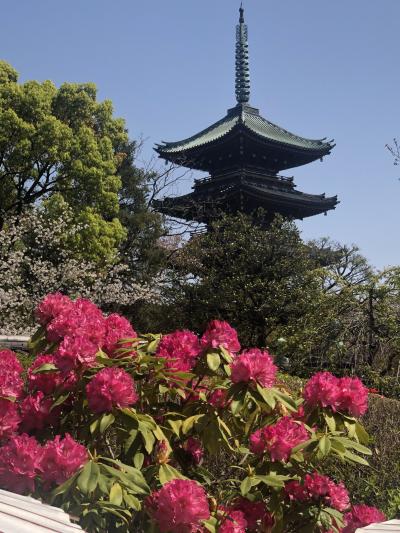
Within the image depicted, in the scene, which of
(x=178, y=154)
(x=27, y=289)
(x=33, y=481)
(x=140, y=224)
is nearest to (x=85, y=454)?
(x=33, y=481)

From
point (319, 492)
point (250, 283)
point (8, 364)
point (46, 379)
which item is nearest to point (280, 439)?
point (319, 492)

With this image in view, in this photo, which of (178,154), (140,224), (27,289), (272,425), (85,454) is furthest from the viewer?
(178,154)

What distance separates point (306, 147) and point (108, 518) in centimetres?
2663

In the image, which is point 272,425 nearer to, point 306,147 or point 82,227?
point 82,227

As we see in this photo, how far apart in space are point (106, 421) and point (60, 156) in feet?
61.7

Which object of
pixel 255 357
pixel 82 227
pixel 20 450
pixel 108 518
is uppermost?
pixel 82 227

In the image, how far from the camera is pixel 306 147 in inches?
1102

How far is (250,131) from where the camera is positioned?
26266 mm

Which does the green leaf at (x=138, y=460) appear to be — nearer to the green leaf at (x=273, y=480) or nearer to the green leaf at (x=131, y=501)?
the green leaf at (x=131, y=501)

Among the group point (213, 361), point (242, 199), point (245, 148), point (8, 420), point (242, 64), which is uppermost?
point (242, 64)

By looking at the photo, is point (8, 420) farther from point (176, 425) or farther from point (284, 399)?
point (284, 399)

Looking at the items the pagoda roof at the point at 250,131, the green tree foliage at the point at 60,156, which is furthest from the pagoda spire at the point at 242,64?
the green tree foliage at the point at 60,156

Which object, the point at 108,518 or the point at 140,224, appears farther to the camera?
the point at 140,224

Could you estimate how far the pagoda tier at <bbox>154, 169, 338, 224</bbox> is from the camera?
1000 inches
